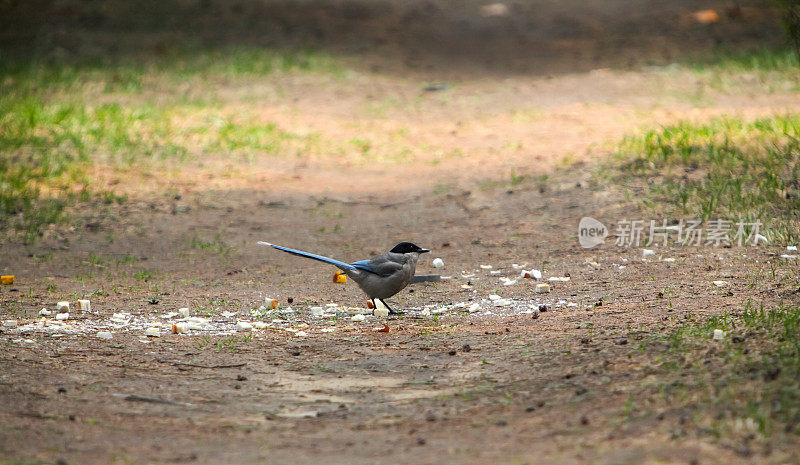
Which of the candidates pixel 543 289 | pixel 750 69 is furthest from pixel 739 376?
pixel 750 69

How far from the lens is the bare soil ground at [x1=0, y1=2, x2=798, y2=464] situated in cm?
367

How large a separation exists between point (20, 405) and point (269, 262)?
3810 millimetres

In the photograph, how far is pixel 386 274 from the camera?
5957 mm

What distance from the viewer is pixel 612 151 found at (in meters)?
9.45

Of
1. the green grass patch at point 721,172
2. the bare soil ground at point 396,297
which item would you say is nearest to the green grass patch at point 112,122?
the bare soil ground at point 396,297

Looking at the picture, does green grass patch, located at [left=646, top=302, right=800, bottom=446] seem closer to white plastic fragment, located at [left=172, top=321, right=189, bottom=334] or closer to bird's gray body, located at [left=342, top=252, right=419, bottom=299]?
bird's gray body, located at [left=342, top=252, right=419, bottom=299]

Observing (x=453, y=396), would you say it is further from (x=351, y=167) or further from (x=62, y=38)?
(x=62, y=38)

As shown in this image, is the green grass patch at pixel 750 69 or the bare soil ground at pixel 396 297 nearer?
the bare soil ground at pixel 396 297

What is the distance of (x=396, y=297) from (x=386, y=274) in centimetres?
92

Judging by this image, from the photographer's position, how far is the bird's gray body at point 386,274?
596 centimetres

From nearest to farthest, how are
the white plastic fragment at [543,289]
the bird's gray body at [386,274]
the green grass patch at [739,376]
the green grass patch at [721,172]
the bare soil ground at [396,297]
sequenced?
the green grass patch at [739,376] < the bare soil ground at [396,297] < the bird's gray body at [386,274] < the white plastic fragment at [543,289] < the green grass patch at [721,172]

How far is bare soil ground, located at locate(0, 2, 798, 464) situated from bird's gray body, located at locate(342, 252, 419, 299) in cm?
25

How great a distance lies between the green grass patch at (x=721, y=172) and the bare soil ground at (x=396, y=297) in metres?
0.34

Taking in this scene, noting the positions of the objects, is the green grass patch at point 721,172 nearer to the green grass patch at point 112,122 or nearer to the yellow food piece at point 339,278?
the yellow food piece at point 339,278
